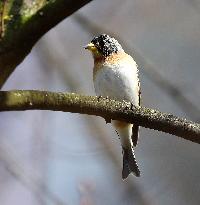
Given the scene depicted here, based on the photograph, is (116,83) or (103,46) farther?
(103,46)

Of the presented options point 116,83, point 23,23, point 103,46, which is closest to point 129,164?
point 116,83

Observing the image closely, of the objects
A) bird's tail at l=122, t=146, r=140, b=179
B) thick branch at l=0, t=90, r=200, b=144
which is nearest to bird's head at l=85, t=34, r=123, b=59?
bird's tail at l=122, t=146, r=140, b=179

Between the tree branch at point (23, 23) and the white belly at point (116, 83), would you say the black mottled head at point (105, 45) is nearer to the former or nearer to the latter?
the white belly at point (116, 83)

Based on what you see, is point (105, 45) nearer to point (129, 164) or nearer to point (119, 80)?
point (119, 80)

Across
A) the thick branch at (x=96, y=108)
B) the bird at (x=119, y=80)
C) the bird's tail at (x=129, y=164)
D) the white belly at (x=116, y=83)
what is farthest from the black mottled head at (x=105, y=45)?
the thick branch at (x=96, y=108)

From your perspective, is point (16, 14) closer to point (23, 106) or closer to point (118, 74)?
point (23, 106)

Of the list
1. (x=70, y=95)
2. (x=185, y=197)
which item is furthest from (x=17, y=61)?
(x=185, y=197)

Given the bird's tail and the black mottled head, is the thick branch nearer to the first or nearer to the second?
the bird's tail
